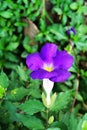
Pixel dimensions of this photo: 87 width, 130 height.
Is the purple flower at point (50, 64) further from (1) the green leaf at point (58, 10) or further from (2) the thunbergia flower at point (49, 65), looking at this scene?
(1) the green leaf at point (58, 10)

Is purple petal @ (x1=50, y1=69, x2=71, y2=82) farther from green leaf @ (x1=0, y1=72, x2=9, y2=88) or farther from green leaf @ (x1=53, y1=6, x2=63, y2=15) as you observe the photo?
green leaf @ (x1=53, y1=6, x2=63, y2=15)

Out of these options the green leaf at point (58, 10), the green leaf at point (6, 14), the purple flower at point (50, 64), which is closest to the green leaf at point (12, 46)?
the green leaf at point (6, 14)

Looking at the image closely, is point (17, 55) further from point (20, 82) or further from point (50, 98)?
point (50, 98)

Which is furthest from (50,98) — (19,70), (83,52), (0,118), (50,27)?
(83,52)

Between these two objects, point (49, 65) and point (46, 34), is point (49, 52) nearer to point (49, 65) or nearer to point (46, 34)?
point (49, 65)

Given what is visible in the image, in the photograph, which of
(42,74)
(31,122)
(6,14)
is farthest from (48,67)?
(6,14)

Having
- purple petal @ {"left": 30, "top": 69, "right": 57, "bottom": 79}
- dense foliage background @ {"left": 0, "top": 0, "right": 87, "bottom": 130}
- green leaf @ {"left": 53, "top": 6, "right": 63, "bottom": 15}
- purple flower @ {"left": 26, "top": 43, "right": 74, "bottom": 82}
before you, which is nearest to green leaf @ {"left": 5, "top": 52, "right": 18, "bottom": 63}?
dense foliage background @ {"left": 0, "top": 0, "right": 87, "bottom": 130}

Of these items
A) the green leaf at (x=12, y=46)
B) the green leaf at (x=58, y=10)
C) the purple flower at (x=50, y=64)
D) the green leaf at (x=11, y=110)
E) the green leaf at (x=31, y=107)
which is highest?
the green leaf at (x=58, y=10)

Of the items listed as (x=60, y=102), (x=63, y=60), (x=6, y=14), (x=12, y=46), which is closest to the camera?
(x=63, y=60)
